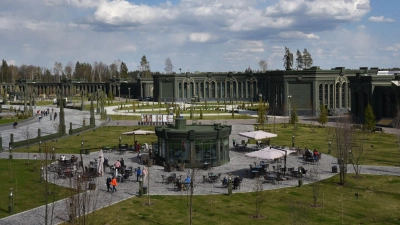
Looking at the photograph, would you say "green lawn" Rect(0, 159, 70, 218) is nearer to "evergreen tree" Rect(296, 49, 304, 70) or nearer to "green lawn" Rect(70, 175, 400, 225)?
"green lawn" Rect(70, 175, 400, 225)

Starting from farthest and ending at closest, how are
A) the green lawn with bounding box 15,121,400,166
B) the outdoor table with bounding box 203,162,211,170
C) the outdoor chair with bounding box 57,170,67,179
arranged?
the green lawn with bounding box 15,121,400,166 < the outdoor table with bounding box 203,162,211,170 < the outdoor chair with bounding box 57,170,67,179

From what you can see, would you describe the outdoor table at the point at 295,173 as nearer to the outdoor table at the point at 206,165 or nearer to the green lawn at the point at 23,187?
the outdoor table at the point at 206,165

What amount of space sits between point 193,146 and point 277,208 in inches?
517

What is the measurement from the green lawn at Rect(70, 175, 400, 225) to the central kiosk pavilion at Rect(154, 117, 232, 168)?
29.7ft

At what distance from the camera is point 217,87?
497ft


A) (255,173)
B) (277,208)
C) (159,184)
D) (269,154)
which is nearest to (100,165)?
(159,184)

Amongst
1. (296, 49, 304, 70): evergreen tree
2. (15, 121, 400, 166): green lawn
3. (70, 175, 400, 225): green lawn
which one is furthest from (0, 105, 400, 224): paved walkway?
(296, 49, 304, 70): evergreen tree

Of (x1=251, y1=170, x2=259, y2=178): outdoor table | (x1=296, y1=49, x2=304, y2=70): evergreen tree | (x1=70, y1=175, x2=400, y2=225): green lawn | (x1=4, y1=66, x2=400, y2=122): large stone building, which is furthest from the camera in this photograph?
(x1=296, y1=49, x2=304, y2=70): evergreen tree

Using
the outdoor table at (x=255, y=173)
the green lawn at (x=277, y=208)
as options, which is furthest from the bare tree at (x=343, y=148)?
the outdoor table at (x=255, y=173)

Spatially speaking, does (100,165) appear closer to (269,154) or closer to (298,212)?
(269,154)

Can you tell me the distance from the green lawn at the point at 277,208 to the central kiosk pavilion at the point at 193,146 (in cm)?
905

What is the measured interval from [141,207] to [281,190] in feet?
33.1

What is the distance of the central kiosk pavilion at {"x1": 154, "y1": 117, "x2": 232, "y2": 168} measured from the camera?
125 feet

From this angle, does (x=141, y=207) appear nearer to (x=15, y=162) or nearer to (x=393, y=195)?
(x=393, y=195)
